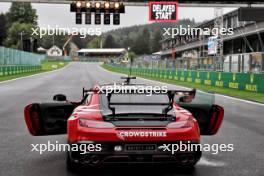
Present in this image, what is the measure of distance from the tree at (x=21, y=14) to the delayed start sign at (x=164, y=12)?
398 ft

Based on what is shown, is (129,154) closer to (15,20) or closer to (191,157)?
(191,157)

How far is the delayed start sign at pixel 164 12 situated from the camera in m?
34.7

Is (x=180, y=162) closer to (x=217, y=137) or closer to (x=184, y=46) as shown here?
(x=217, y=137)

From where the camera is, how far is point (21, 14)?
497 ft

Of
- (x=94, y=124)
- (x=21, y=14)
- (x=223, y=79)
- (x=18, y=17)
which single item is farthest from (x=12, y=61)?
(x=18, y=17)

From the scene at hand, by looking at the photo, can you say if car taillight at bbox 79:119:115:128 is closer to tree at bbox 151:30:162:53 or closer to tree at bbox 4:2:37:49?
tree at bbox 151:30:162:53

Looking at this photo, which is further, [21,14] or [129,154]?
[21,14]

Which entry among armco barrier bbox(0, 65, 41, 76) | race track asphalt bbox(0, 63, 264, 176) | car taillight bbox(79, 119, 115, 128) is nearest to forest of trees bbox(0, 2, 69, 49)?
armco barrier bbox(0, 65, 41, 76)

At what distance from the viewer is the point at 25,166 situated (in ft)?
21.0

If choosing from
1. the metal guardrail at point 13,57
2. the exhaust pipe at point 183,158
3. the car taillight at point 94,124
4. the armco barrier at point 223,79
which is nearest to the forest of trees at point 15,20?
the metal guardrail at point 13,57

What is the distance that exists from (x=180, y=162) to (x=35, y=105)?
2415 millimetres

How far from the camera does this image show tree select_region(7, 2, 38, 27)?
5935 inches

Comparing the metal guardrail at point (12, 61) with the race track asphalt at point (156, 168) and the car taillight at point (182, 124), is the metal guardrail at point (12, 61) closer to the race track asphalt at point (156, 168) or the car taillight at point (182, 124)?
the race track asphalt at point (156, 168)

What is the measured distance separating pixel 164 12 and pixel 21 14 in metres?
123
